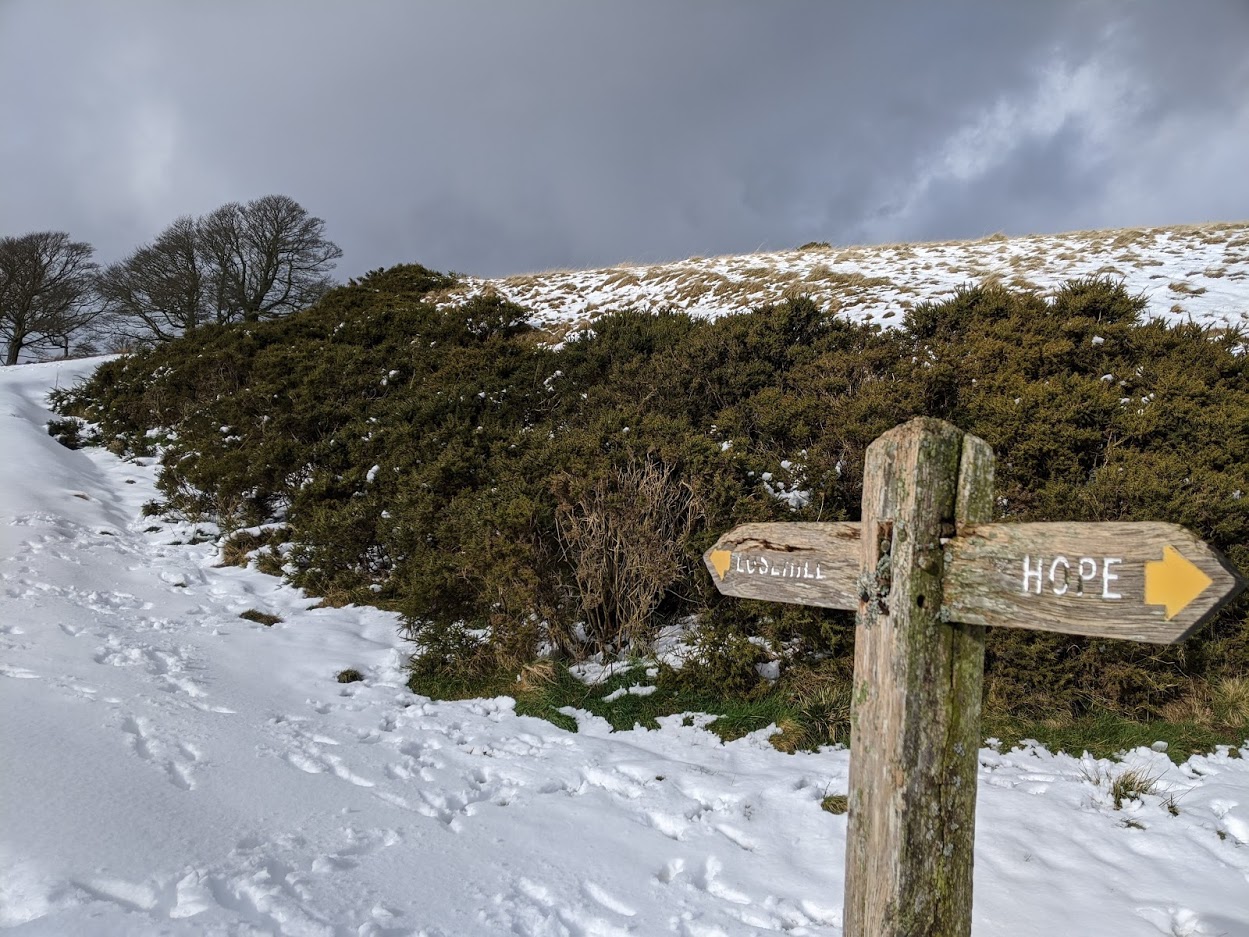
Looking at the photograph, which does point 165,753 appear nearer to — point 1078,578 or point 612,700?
point 612,700

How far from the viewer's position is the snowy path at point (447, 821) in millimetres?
2705

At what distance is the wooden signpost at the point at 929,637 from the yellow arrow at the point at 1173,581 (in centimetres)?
12

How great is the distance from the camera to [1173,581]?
4.42ft

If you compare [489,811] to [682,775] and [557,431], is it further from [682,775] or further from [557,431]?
[557,431]

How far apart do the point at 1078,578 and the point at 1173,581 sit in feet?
0.55

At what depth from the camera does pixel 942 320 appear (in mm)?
8094

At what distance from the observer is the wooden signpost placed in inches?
61.9

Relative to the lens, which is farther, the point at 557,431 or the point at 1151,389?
the point at 557,431

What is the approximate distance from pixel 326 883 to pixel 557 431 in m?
5.54

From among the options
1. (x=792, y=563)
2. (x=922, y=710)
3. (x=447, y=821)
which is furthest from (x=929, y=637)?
(x=447, y=821)

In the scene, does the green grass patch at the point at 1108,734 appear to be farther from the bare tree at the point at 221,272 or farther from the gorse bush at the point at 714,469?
the bare tree at the point at 221,272

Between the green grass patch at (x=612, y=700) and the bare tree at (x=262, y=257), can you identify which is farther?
the bare tree at (x=262, y=257)

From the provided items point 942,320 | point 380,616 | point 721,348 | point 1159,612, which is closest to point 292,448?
point 380,616


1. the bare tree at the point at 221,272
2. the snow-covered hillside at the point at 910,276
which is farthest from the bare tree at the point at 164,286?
the snow-covered hillside at the point at 910,276
